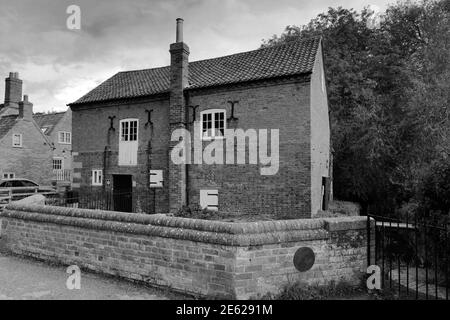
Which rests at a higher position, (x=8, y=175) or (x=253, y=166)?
(x=253, y=166)

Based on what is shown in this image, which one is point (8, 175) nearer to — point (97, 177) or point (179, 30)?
point (97, 177)

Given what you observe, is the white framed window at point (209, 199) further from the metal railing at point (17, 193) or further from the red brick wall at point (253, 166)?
the metal railing at point (17, 193)

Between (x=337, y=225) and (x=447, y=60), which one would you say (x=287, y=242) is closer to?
(x=337, y=225)

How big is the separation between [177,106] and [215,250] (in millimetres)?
12207

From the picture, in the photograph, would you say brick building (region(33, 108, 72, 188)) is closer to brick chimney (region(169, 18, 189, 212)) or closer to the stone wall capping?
brick chimney (region(169, 18, 189, 212))

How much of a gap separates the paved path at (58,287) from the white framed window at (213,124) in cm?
988

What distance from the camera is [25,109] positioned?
3000 cm

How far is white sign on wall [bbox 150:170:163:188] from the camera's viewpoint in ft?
57.2

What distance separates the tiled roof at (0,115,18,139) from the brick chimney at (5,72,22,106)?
1.80 metres

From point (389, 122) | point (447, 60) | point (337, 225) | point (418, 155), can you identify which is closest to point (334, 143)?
point (389, 122)

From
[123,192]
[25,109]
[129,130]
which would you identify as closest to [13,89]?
[25,109]

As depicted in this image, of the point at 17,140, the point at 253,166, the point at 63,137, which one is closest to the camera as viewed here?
the point at 253,166

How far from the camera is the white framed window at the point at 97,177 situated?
63.5 feet

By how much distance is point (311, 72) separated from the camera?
14.0 m
